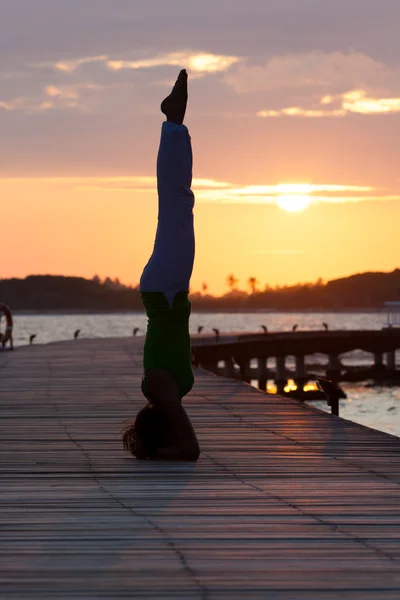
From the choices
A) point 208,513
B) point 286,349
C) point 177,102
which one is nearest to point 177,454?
point 208,513

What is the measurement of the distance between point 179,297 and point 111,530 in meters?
3.55

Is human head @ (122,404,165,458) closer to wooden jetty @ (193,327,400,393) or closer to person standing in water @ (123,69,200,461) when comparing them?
person standing in water @ (123,69,200,461)

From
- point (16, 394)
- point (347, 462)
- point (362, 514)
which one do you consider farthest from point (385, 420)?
point (362, 514)

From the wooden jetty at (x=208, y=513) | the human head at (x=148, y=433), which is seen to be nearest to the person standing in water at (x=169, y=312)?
the human head at (x=148, y=433)

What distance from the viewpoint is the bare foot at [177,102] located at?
394 inches

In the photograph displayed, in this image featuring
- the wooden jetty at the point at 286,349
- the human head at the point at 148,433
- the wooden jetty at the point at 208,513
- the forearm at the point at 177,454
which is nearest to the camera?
the wooden jetty at the point at 208,513

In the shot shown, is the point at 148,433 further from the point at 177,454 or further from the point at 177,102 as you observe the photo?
the point at 177,102

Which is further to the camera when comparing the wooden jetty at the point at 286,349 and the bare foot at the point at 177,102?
the wooden jetty at the point at 286,349

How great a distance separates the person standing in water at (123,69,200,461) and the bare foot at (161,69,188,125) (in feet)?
0.47

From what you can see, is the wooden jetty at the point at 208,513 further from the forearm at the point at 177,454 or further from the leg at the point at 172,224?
the leg at the point at 172,224

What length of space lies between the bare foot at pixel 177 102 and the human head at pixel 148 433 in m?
2.90

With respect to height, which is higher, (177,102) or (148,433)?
(177,102)

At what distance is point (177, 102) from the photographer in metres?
10.0

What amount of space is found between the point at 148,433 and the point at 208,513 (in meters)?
2.71
